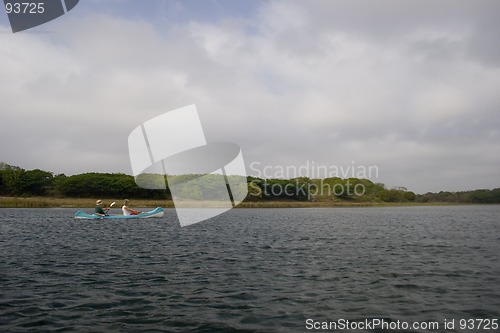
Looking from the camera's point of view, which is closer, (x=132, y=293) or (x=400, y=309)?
(x=400, y=309)

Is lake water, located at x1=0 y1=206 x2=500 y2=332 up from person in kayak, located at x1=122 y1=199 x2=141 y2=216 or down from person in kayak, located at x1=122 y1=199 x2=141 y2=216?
down

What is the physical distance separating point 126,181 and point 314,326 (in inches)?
5966

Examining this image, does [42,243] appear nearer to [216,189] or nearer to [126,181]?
[126,181]

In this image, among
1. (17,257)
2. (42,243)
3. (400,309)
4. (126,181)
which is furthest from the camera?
(126,181)

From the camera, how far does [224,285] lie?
54.2 ft

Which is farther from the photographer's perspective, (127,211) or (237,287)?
(127,211)

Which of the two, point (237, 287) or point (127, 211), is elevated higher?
point (127, 211)

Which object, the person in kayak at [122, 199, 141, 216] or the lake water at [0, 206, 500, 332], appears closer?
the lake water at [0, 206, 500, 332]

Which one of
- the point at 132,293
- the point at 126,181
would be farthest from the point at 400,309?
the point at 126,181

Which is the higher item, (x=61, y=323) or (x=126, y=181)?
(x=126, y=181)

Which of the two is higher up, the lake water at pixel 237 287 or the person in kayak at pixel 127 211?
the person in kayak at pixel 127 211

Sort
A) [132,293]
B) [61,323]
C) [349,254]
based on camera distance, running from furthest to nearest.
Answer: [349,254], [132,293], [61,323]

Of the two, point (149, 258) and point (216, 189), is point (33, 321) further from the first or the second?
point (216, 189)

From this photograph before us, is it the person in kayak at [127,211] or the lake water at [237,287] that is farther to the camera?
the person in kayak at [127,211]
